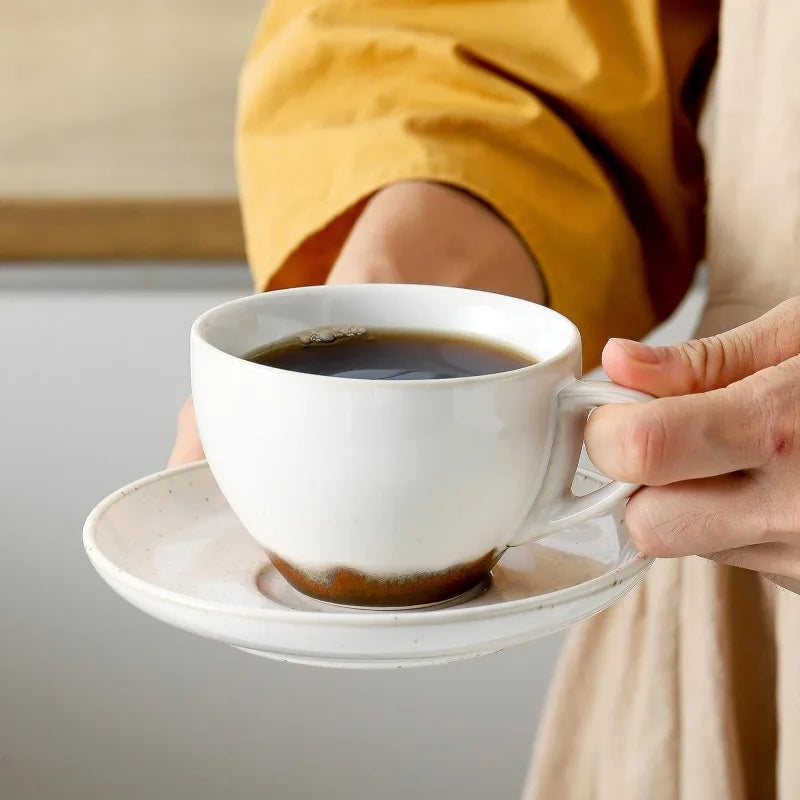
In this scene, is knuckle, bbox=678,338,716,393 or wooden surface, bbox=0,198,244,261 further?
wooden surface, bbox=0,198,244,261

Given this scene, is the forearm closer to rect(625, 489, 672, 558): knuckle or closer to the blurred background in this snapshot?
rect(625, 489, 672, 558): knuckle

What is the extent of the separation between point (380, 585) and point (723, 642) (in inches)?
12.0

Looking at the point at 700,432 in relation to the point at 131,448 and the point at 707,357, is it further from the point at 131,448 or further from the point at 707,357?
the point at 131,448

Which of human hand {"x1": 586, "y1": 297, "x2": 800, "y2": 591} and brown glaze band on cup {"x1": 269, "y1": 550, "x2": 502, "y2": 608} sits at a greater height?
human hand {"x1": 586, "y1": 297, "x2": 800, "y2": 591}

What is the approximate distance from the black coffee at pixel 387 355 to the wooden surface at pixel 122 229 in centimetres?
54

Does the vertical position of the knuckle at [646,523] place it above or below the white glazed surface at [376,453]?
below

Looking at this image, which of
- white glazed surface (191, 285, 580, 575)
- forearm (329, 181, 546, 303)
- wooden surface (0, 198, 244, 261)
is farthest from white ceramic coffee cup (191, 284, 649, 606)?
wooden surface (0, 198, 244, 261)

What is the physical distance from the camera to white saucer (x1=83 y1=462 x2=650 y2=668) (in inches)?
11.3

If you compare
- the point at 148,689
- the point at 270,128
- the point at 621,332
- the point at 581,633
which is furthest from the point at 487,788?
the point at 270,128

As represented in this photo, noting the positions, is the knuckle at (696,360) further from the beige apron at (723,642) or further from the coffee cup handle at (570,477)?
the beige apron at (723,642)

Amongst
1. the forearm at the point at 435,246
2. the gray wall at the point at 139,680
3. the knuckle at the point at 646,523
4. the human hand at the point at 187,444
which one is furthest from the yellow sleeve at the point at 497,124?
the gray wall at the point at 139,680

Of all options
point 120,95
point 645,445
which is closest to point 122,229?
point 120,95

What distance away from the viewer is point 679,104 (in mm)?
637

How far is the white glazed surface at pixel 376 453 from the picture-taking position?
Result: 302 mm
